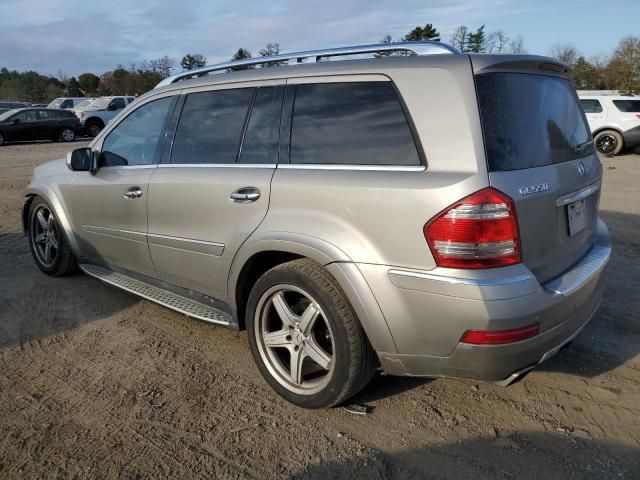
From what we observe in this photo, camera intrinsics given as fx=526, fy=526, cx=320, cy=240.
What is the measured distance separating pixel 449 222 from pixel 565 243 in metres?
0.78

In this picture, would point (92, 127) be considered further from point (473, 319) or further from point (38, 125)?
point (473, 319)

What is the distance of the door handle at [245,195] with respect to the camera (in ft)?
9.66

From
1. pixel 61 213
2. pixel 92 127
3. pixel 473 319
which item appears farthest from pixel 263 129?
pixel 92 127

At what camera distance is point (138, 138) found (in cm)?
400

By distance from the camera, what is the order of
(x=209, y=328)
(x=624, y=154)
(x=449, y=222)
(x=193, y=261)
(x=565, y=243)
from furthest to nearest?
(x=624, y=154), (x=209, y=328), (x=193, y=261), (x=565, y=243), (x=449, y=222)

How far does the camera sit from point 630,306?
4.10 meters

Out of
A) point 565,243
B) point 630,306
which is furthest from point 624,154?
point 565,243

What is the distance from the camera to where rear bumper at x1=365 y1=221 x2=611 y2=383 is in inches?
87.8

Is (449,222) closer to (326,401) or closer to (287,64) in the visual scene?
(326,401)

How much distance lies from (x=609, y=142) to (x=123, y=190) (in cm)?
1571

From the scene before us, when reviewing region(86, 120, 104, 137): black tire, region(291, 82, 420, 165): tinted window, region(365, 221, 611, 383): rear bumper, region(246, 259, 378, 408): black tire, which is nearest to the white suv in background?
region(291, 82, 420, 165): tinted window

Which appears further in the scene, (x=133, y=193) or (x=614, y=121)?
(x=614, y=121)

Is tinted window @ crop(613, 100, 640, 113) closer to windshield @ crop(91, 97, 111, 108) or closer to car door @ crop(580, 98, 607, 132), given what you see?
car door @ crop(580, 98, 607, 132)

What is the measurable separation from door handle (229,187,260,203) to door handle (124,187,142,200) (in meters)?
1.02
